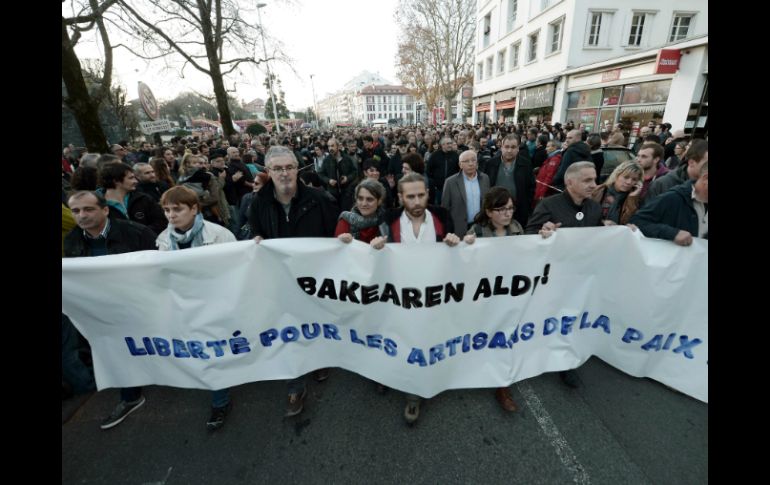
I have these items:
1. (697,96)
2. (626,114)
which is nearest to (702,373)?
(697,96)

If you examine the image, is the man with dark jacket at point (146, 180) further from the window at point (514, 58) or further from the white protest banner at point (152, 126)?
the window at point (514, 58)

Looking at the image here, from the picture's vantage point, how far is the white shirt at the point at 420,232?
251 cm

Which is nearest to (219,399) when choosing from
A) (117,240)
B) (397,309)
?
(117,240)

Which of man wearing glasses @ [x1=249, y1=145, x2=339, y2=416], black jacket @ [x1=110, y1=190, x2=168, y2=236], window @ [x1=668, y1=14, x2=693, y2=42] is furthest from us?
window @ [x1=668, y1=14, x2=693, y2=42]

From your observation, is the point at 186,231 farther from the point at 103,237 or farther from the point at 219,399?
the point at 219,399

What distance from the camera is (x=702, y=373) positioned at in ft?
7.72

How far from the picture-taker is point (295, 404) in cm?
247

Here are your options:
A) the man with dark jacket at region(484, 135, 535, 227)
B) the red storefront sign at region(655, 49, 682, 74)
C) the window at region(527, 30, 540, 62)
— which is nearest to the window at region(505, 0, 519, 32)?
the window at region(527, 30, 540, 62)

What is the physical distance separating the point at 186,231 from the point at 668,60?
1712cm

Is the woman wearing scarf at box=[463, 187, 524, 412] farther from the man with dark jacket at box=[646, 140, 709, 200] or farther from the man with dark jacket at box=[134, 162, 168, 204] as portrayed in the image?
the man with dark jacket at box=[134, 162, 168, 204]

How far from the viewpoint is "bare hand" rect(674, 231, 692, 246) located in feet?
7.12

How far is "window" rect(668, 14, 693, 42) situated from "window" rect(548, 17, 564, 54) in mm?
5534

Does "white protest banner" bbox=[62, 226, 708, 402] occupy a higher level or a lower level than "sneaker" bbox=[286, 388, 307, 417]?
higher
